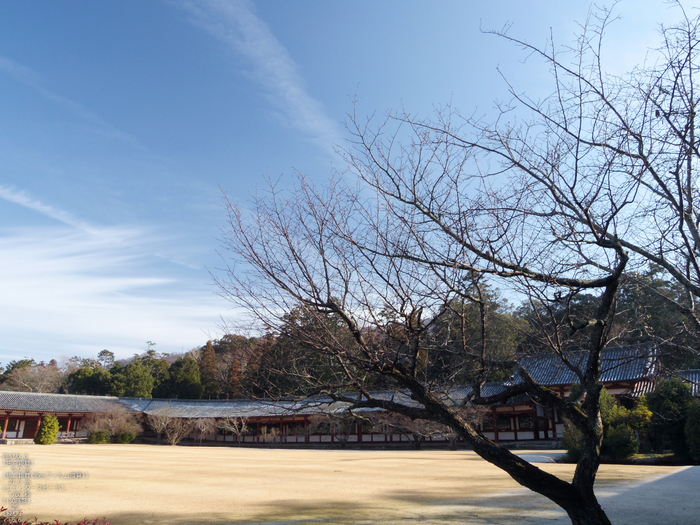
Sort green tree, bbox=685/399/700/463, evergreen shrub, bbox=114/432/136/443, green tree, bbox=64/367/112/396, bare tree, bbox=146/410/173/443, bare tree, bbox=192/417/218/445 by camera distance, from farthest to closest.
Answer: green tree, bbox=64/367/112/396 → bare tree, bbox=192/417/218/445 → bare tree, bbox=146/410/173/443 → evergreen shrub, bbox=114/432/136/443 → green tree, bbox=685/399/700/463

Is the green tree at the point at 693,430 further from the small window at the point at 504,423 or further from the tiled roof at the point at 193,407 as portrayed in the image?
the tiled roof at the point at 193,407

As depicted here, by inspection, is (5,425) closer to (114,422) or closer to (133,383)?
(114,422)

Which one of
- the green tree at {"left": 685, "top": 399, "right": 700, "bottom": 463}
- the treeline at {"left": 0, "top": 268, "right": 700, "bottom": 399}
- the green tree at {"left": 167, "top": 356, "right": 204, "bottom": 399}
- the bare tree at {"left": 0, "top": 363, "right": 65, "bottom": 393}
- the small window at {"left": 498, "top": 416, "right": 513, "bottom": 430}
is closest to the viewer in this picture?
the treeline at {"left": 0, "top": 268, "right": 700, "bottom": 399}

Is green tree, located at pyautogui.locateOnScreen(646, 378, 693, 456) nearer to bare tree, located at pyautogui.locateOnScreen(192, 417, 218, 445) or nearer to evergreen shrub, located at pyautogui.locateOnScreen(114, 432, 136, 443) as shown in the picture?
bare tree, located at pyautogui.locateOnScreen(192, 417, 218, 445)

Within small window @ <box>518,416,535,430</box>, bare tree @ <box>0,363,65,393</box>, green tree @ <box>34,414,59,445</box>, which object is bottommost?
green tree @ <box>34,414,59,445</box>

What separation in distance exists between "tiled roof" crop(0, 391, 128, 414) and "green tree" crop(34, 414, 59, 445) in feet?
10.5

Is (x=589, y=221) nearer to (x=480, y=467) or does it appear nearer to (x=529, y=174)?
(x=529, y=174)

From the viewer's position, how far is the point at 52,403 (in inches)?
1425

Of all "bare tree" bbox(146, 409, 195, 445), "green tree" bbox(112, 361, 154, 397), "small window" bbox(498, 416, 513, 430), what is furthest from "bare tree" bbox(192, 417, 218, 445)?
"small window" bbox(498, 416, 513, 430)

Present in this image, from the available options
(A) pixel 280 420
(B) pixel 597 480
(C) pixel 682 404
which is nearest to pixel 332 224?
(B) pixel 597 480

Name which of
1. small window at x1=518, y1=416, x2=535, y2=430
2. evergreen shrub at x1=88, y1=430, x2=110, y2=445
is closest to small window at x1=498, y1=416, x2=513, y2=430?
small window at x1=518, y1=416, x2=535, y2=430

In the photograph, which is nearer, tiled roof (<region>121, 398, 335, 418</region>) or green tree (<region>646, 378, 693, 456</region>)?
green tree (<region>646, 378, 693, 456</region>)

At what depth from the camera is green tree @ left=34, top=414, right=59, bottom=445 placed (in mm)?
Answer: 31750

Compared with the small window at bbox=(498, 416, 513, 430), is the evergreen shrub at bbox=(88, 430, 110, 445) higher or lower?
lower
